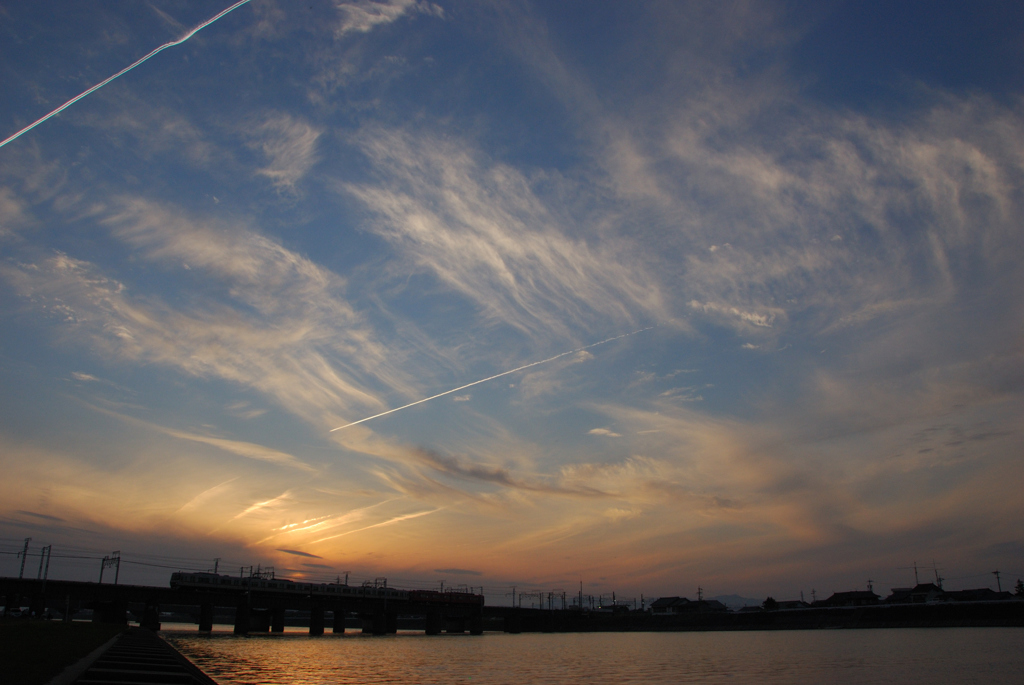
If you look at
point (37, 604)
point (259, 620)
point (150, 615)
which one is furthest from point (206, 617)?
point (37, 604)

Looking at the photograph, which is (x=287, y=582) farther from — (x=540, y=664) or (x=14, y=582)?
(x=540, y=664)

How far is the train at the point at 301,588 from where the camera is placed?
443ft

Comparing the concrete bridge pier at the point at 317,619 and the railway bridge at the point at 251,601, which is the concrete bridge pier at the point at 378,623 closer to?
the railway bridge at the point at 251,601

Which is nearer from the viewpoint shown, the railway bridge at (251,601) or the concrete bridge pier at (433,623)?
the railway bridge at (251,601)

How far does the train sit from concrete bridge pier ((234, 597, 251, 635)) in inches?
123

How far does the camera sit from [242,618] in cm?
13812

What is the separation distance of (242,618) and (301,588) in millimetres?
16075

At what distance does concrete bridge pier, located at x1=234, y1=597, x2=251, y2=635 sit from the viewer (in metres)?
137

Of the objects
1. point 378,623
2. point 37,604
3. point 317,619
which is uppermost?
point 37,604

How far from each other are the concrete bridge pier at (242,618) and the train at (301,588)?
3114mm

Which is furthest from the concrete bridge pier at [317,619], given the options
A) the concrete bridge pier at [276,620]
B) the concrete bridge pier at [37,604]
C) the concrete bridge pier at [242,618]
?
the concrete bridge pier at [37,604]

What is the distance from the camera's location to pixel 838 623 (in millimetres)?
178250

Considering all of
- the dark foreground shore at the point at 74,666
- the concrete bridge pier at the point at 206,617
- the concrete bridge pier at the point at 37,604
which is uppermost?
the dark foreground shore at the point at 74,666

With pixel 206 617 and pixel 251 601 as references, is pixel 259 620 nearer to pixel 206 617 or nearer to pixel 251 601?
pixel 251 601
